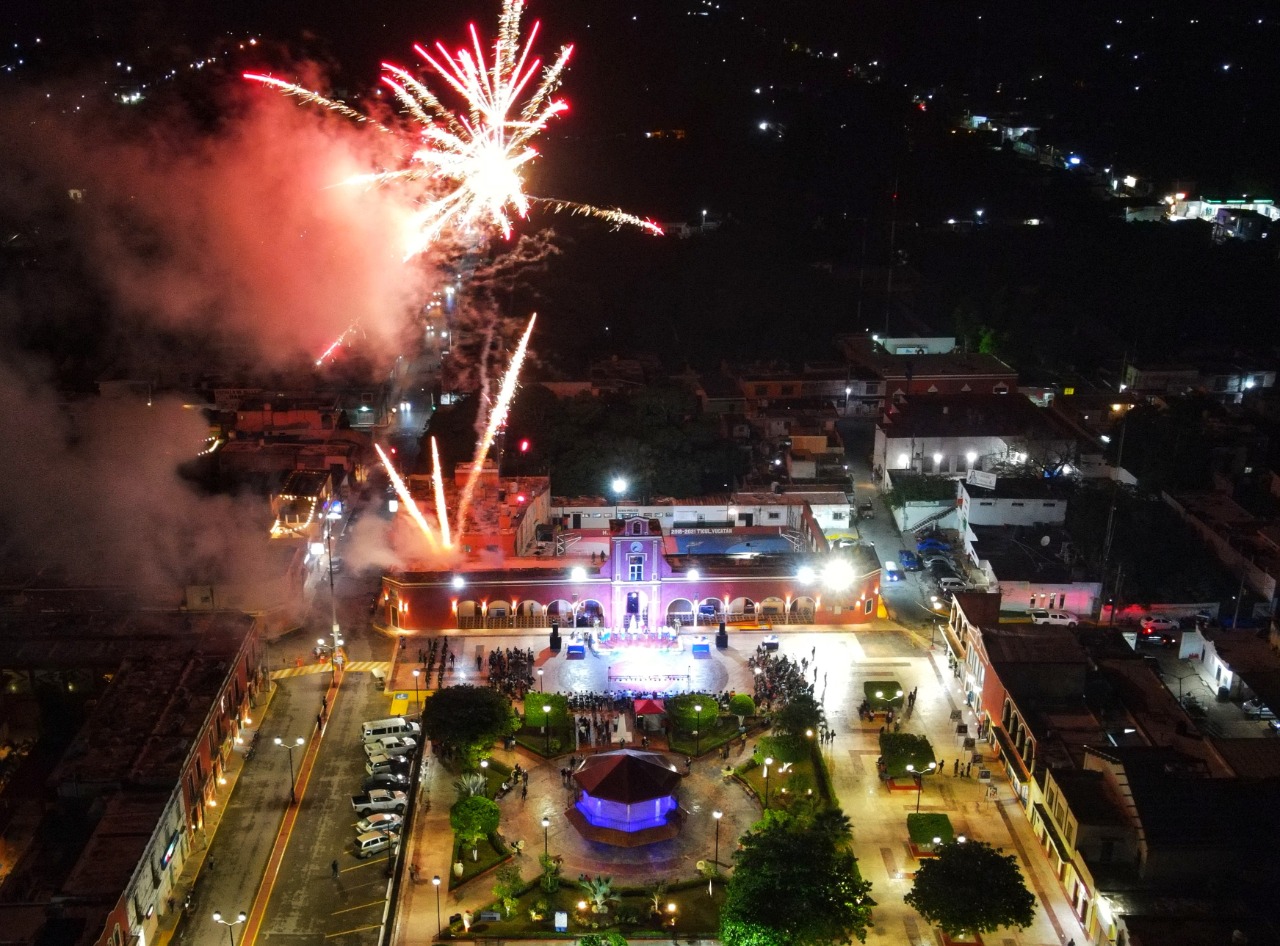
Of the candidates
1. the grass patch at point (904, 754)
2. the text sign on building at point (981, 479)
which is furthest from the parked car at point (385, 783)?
the text sign on building at point (981, 479)

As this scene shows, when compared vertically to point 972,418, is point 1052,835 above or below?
below

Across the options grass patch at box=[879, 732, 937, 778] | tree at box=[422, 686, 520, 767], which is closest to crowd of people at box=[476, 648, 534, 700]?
tree at box=[422, 686, 520, 767]

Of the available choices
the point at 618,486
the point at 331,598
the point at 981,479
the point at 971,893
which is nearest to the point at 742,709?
the point at 971,893

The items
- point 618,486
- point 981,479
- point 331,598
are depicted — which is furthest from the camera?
point 981,479

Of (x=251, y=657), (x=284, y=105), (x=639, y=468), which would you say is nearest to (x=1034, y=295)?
(x=639, y=468)

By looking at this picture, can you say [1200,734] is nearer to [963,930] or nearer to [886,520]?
[963,930]

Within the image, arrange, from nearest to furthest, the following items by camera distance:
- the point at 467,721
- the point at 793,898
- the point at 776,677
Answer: the point at 793,898 < the point at 467,721 < the point at 776,677

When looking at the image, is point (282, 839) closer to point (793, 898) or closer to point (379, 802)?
point (379, 802)

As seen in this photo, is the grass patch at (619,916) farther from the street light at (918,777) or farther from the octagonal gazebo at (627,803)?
the street light at (918,777)
